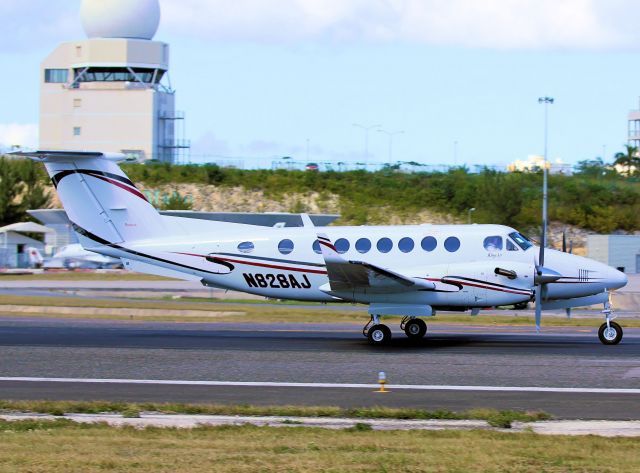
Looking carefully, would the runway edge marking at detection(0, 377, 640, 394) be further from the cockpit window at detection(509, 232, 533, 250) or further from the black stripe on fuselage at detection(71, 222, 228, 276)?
the black stripe on fuselage at detection(71, 222, 228, 276)

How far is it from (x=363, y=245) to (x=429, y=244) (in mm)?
1594

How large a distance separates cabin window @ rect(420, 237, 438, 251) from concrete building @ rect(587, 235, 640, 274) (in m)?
38.3

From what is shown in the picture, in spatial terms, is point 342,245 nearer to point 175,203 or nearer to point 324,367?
point 324,367

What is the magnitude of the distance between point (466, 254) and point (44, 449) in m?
13.7

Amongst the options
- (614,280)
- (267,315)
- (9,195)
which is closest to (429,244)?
(614,280)

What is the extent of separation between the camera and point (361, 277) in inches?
854

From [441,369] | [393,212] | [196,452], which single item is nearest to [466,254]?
[441,369]

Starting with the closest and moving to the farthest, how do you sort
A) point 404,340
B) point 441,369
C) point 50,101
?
point 441,369 < point 404,340 < point 50,101

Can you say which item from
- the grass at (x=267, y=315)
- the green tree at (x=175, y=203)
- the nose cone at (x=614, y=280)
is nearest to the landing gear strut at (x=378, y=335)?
the nose cone at (x=614, y=280)

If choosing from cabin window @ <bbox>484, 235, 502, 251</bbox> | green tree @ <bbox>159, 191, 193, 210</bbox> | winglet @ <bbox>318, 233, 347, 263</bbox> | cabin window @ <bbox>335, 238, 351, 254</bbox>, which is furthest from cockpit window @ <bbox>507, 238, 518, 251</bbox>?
green tree @ <bbox>159, 191, 193, 210</bbox>

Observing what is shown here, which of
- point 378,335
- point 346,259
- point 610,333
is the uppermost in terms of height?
point 346,259

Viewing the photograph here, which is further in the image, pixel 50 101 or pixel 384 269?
pixel 50 101

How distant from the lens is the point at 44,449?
1059 centimetres

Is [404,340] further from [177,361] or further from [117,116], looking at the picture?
[117,116]
